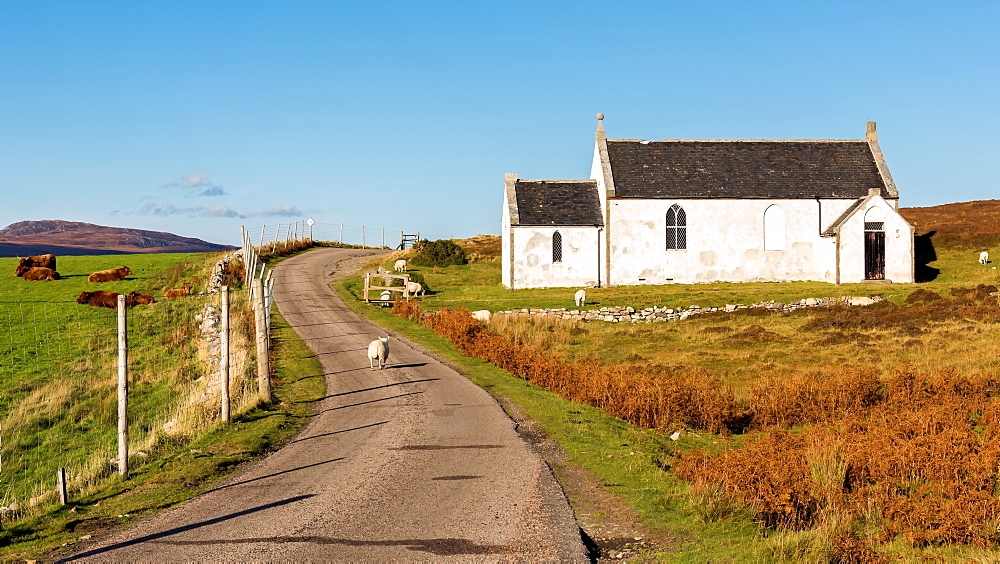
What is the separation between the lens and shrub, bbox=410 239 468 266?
60.5 metres

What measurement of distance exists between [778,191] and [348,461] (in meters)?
Answer: 42.5

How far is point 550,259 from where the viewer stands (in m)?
48.9

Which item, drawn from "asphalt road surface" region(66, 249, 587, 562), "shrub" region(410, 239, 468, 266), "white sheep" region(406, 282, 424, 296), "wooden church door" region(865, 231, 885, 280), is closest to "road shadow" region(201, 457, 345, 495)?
"asphalt road surface" region(66, 249, 587, 562)

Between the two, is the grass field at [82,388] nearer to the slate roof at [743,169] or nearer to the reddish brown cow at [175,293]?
the reddish brown cow at [175,293]

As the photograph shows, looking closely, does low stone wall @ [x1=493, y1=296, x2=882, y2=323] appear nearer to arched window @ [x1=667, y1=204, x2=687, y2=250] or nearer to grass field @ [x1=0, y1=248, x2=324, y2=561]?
arched window @ [x1=667, y1=204, x2=687, y2=250]

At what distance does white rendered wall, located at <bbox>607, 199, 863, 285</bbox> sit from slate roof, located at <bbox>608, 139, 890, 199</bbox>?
2.37 ft

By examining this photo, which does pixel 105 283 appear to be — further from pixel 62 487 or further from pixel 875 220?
pixel 875 220

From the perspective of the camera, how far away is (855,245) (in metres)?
47.3

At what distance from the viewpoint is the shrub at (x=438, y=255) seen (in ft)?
199

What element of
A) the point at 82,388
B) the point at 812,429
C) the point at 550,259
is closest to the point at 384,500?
the point at 812,429

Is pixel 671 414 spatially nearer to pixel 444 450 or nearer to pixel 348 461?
pixel 444 450

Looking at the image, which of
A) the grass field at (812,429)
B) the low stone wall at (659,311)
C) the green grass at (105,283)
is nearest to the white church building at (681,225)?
the low stone wall at (659,311)

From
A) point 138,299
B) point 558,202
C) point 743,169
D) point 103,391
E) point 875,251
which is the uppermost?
point 743,169

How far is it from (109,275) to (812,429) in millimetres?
42195
